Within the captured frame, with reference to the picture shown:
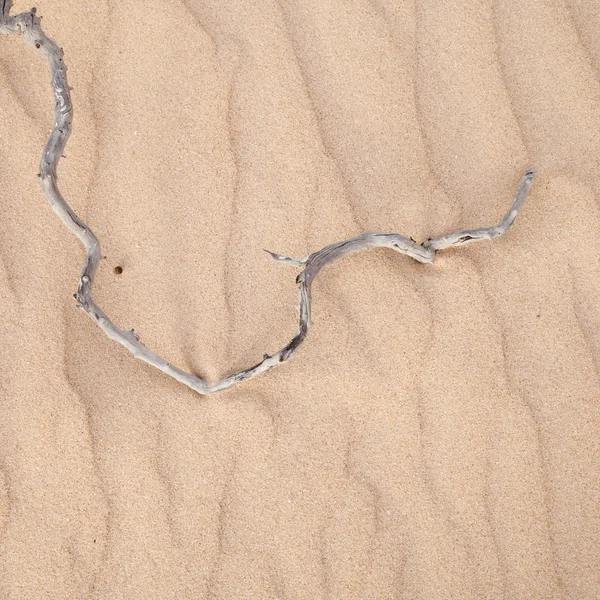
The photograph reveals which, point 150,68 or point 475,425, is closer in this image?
point 475,425

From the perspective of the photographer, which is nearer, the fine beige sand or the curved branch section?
the curved branch section

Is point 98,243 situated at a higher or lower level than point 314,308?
higher

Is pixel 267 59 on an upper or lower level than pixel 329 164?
upper

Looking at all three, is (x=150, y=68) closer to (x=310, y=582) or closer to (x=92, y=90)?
(x=92, y=90)

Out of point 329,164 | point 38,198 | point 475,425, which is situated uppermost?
point 38,198

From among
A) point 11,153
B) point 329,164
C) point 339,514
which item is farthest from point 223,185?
point 339,514
